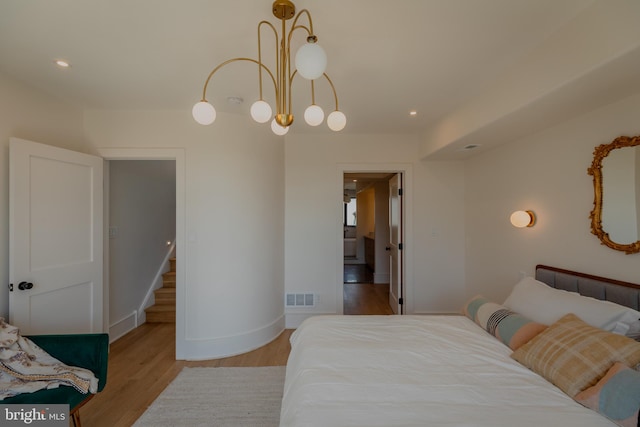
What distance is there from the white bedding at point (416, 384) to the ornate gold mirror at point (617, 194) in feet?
3.40

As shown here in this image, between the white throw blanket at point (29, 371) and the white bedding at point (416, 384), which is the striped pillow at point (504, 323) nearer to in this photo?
the white bedding at point (416, 384)

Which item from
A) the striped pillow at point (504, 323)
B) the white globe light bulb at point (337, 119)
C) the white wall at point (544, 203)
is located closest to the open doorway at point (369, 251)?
the white wall at point (544, 203)

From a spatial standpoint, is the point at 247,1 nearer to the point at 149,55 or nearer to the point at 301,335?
the point at 149,55

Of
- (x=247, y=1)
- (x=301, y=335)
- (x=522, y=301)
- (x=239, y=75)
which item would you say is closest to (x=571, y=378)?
(x=522, y=301)

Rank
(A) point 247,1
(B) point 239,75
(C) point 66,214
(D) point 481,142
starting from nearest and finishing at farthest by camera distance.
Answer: (A) point 247,1, (B) point 239,75, (C) point 66,214, (D) point 481,142

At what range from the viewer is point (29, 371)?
1.53 m

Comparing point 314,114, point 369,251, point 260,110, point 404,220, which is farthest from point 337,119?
point 369,251

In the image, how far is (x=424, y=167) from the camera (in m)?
3.52

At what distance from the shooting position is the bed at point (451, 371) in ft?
Result: 3.45

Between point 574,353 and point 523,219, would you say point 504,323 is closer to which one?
point 574,353

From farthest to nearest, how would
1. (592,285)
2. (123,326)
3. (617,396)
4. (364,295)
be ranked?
(364,295) → (123,326) → (592,285) → (617,396)

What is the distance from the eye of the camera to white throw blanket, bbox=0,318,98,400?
1478 millimetres

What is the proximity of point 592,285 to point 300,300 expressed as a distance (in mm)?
2755

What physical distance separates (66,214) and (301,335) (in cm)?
232
